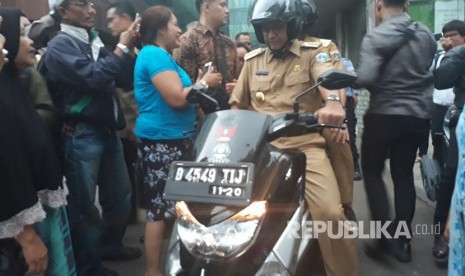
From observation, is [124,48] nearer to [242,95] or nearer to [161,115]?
[161,115]

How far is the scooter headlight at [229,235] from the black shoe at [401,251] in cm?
212

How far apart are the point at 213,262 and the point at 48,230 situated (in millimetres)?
739

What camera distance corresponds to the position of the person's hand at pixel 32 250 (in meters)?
1.79

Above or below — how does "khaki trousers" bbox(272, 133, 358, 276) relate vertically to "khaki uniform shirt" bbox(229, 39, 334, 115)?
below

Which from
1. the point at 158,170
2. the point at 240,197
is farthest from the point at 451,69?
the point at 240,197

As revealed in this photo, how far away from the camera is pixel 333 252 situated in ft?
7.38

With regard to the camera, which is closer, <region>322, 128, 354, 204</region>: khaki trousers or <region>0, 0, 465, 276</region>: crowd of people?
<region>0, 0, 465, 276</region>: crowd of people

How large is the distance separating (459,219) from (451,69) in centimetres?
199

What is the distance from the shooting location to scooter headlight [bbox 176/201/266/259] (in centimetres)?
181

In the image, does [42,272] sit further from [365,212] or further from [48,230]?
[365,212]

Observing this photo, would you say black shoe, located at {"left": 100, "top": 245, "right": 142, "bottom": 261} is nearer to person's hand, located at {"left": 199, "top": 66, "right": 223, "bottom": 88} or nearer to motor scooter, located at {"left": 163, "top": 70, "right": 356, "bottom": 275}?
person's hand, located at {"left": 199, "top": 66, "right": 223, "bottom": 88}

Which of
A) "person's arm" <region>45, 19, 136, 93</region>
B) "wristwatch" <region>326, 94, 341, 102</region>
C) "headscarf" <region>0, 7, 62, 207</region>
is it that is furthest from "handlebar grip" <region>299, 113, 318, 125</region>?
"person's arm" <region>45, 19, 136, 93</region>

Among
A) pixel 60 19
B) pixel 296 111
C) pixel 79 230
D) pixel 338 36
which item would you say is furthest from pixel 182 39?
pixel 338 36

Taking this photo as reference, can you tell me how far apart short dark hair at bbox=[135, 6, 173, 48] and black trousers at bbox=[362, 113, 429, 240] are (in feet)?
5.19
